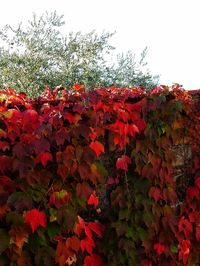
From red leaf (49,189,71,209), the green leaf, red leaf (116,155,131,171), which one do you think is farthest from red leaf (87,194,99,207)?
the green leaf

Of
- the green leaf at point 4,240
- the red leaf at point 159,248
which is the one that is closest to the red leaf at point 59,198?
the green leaf at point 4,240

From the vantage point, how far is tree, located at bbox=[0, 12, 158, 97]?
41.0ft

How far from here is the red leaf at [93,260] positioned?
324cm

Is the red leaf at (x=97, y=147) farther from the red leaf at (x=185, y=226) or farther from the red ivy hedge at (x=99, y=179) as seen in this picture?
the red leaf at (x=185, y=226)

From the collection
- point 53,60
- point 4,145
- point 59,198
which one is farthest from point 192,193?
point 53,60

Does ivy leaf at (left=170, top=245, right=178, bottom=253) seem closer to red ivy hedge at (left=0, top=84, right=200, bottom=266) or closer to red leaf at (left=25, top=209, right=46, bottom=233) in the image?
red ivy hedge at (left=0, top=84, right=200, bottom=266)

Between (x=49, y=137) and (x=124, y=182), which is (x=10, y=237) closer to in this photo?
(x=49, y=137)

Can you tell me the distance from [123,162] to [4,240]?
105 cm

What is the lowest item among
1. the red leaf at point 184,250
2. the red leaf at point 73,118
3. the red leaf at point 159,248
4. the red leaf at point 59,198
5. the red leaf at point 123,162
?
the red leaf at point 184,250

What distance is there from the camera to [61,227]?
2.95 m

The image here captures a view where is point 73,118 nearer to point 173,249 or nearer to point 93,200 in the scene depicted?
point 93,200

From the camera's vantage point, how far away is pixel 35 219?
2795mm

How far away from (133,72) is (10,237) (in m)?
11.1

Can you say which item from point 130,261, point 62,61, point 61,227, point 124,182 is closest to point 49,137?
point 61,227
